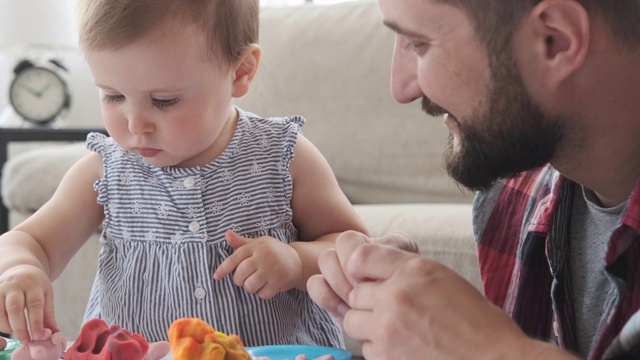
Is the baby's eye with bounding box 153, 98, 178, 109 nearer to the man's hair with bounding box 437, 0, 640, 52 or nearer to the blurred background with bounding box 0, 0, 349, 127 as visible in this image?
the man's hair with bounding box 437, 0, 640, 52

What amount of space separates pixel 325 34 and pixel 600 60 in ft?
6.09

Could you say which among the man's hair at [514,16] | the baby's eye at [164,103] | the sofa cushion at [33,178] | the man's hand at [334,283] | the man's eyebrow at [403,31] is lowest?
the sofa cushion at [33,178]

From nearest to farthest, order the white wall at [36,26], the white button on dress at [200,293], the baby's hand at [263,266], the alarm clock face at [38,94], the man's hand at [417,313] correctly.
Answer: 1. the man's hand at [417,313]
2. the baby's hand at [263,266]
3. the white button on dress at [200,293]
4. the alarm clock face at [38,94]
5. the white wall at [36,26]

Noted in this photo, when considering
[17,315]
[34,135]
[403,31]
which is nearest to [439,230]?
[403,31]

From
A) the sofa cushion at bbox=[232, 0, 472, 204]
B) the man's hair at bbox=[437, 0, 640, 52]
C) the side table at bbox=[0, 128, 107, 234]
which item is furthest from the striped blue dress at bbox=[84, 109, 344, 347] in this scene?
the side table at bbox=[0, 128, 107, 234]

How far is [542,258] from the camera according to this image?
3.64ft

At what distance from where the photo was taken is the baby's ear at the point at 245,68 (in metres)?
1.32

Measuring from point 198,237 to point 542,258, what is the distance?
0.48 metres

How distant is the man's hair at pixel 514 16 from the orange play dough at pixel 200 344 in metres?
0.41

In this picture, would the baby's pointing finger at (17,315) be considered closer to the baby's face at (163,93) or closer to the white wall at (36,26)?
the baby's face at (163,93)

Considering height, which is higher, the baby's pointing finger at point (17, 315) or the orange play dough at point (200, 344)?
the orange play dough at point (200, 344)

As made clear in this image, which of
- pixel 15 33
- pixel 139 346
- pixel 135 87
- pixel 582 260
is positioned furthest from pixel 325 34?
pixel 139 346

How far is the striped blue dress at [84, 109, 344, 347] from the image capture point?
4.18ft

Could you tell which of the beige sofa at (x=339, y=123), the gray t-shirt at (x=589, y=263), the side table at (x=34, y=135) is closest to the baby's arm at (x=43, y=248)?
the gray t-shirt at (x=589, y=263)
